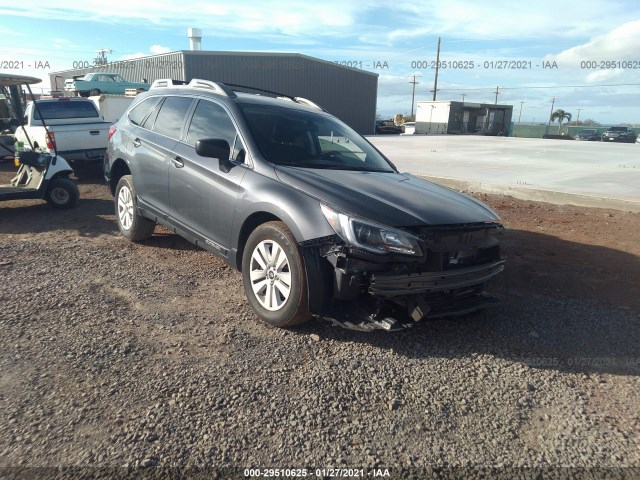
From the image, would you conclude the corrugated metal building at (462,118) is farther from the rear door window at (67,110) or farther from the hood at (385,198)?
the hood at (385,198)

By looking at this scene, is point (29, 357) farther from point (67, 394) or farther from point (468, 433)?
point (468, 433)

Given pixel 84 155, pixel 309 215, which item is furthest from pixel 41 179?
pixel 309 215

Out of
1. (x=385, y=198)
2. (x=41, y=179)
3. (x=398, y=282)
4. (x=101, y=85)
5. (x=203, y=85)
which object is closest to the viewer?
(x=398, y=282)

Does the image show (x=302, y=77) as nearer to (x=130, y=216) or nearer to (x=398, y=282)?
(x=130, y=216)

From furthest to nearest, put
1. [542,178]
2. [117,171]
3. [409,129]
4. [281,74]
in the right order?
[409,129] → [281,74] → [542,178] → [117,171]

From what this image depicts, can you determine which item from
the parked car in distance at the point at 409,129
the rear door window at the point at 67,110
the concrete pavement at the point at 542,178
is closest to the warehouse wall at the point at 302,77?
the parked car in distance at the point at 409,129

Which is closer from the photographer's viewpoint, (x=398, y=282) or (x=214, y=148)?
(x=398, y=282)

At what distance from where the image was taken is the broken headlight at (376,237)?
3.29 m

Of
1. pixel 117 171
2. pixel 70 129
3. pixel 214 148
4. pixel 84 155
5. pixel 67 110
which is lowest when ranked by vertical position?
pixel 84 155

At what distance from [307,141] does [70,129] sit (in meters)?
7.66

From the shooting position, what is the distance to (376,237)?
10.8 ft

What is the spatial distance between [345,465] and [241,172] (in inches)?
99.5

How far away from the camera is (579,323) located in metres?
4.13

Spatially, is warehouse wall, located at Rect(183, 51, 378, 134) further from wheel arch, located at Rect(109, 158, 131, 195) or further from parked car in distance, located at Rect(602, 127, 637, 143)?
wheel arch, located at Rect(109, 158, 131, 195)
